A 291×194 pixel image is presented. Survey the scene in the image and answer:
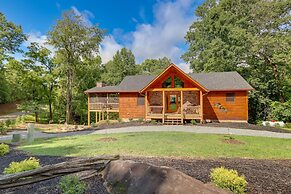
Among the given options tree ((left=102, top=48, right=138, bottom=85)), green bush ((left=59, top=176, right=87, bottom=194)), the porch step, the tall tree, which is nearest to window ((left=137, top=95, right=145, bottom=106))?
the porch step

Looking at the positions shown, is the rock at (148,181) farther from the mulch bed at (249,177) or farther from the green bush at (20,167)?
the green bush at (20,167)

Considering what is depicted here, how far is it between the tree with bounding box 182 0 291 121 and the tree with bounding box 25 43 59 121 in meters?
20.1

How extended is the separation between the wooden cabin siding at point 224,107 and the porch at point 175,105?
3.53 ft

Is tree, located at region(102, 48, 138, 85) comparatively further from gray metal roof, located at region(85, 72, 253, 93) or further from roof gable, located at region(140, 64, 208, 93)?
roof gable, located at region(140, 64, 208, 93)

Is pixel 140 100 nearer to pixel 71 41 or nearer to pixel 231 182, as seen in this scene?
pixel 71 41

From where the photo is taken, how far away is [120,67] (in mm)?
40281

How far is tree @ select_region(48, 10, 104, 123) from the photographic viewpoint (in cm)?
2088

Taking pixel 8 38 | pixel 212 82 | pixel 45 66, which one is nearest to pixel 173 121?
pixel 212 82

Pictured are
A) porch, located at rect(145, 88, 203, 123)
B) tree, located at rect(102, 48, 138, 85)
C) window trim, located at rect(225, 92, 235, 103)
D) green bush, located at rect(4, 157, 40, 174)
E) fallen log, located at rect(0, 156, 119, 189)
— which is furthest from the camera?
tree, located at rect(102, 48, 138, 85)

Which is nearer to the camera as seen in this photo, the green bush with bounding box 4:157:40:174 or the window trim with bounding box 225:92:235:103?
the green bush with bounding box 4:157:40:174

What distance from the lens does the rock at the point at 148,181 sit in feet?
9.53

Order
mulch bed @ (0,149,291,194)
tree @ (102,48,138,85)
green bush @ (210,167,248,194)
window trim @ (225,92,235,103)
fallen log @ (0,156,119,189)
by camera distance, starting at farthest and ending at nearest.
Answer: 1. tree @ (102,48,138,85)
2. window trim @ (225,92,235,103)
3. fallen log @ (0,156,119,189)
4. mulch bed @ (0,149,291,194)
5. green bush @ (210,167,248,194)

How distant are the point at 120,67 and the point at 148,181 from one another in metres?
38.3

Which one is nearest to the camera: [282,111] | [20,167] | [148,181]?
[148,181]
